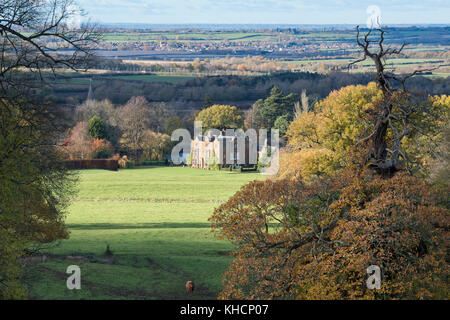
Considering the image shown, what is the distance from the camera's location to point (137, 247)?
115ft

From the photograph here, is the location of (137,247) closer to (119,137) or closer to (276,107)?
(119,137)

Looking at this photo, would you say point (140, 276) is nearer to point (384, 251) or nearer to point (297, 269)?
point (297, 269)

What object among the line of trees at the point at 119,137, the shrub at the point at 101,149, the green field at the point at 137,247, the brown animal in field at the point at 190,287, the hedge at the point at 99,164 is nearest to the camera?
the green field at the point at 137,247

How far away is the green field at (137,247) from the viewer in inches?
971

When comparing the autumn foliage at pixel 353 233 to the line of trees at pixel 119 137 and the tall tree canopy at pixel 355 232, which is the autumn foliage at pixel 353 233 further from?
the line of trees at pixel 119 137

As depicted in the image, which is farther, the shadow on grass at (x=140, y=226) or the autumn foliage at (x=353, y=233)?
the shadow on grass at (x=140, y=226)

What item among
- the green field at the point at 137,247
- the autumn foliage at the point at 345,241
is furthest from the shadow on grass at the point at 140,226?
the autumn foliage at the point at 345,241

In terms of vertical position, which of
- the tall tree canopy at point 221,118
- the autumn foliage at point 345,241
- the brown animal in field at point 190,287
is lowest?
the tall tree canopy at point 221,118

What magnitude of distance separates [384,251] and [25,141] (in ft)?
48.0

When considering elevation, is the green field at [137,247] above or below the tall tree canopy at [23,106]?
below

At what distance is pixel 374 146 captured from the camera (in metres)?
19.6

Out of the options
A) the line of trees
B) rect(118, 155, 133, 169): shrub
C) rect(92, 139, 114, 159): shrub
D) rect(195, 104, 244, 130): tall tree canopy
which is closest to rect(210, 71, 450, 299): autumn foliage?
the line of trees

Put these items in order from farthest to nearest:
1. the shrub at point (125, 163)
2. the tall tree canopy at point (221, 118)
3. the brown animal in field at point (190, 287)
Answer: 1. the tall tree canopy at point (221, 118)
2. the shrub at point (125, 163)
3. the brown animal in field at point (190, 287)
